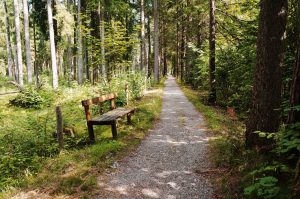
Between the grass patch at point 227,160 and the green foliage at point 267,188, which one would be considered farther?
the grass patch at point 227,160

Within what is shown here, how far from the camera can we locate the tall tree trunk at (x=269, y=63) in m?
5.62

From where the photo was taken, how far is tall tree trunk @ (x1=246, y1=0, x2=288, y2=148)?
562cm

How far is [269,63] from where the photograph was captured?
5.71 meters

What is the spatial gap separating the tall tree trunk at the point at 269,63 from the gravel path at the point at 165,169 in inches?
67.0

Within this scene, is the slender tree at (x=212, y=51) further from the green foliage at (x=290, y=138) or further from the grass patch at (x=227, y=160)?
the green foliage at (x=290, y=138)

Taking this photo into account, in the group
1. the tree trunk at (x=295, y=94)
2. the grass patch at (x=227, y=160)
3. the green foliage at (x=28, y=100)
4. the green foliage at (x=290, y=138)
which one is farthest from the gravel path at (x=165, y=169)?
the green foliage at (x=28, y=100)

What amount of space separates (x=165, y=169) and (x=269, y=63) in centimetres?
310

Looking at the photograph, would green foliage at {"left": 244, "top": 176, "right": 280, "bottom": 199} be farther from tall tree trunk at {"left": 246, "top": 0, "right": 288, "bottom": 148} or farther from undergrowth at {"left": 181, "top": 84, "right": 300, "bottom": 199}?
tall tree trunk at {"left": 246, "top": 0, "right": 288, "bottom": 148}

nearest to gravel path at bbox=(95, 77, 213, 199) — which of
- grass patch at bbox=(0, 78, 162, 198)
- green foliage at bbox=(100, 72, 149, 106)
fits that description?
grass patch at bbox=(0, 78, 162, 198)

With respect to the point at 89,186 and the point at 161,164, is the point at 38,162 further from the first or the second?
the point at 161,164

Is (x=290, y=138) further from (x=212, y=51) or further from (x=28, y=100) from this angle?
(x=28, y=100)

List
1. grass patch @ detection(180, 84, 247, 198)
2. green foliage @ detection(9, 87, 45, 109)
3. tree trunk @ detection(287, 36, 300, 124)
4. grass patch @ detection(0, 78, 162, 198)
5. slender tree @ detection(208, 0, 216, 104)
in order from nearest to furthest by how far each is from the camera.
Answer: tree trunk @ detection(287, 36, 300, 124) < grass patch @ detection(180, 84, 247, 198) < grass patch @ detection(0, 78, 162, 198) < slender tree @ detection(208, 0, 216, 104) < green foliage @ detection(9, 87, 45, 109)

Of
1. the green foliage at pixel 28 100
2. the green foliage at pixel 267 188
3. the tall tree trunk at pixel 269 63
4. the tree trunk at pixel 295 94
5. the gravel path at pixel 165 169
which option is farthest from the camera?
the green foliage at pixel 28 100

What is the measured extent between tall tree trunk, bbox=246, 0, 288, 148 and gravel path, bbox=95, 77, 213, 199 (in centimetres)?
170
